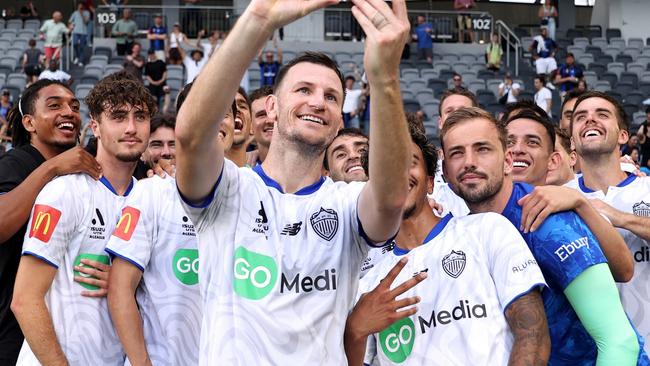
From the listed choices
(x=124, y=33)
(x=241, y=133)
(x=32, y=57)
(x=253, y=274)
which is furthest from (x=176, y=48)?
(x=253, y=274)

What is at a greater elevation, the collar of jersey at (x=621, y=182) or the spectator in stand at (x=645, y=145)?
the collar of jersey at (x=621, y=182)

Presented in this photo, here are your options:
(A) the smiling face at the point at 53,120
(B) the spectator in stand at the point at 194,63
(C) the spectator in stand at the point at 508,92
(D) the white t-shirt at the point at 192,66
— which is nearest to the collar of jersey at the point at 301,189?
(A) the smiling face at the point at 53,120

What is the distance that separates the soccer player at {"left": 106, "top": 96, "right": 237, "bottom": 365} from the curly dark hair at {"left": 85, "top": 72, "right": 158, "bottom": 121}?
20.6 inches

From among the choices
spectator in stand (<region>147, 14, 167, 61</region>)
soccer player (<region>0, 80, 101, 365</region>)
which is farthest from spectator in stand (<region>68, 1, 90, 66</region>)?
soccer player (<region>0, 80, 101, 365</region>)

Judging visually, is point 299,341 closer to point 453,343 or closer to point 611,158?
point 453,343

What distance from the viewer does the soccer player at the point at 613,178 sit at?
4.89 m

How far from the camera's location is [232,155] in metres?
4.93

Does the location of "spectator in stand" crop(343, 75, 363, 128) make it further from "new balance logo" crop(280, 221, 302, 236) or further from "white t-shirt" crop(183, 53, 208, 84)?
"new balance logo" crop(280, 221, 302, 236)

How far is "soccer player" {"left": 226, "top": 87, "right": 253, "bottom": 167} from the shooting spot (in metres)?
4.95

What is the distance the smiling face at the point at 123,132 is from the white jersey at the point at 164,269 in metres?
0.30

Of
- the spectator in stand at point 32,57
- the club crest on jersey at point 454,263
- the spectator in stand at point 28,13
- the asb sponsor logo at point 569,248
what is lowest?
the club crest on jersey at point 454,263

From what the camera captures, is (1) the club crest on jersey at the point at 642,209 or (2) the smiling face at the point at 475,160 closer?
(2) the smiling face at the point at 475,160

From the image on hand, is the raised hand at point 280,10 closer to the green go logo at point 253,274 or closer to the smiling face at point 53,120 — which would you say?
the green go logo at point 253,274

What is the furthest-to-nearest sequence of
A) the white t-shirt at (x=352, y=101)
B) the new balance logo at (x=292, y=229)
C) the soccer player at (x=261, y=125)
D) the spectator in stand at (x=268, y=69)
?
the spectator in stand at (x=268, y=69) → the white t-shirt at (x=352, y=101) → the soccer player at (x=261, y=125) → the new balance logo at (x=292, y=229)
